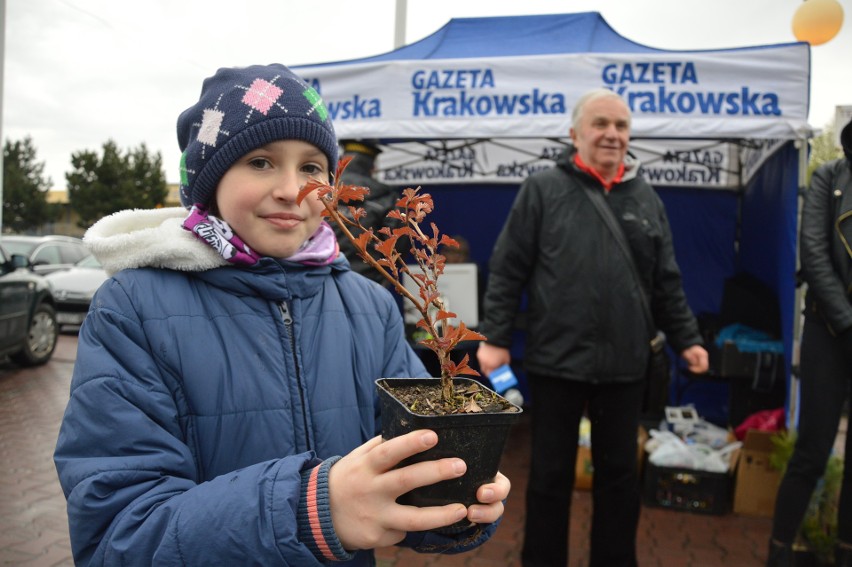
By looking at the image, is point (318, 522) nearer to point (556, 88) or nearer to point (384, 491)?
point (384, 491)

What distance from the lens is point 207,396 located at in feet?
3.95

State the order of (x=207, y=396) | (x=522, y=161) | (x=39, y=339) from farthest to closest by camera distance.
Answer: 1. (x=39, y=339)
2. (x=522, y=161)
3. (x=207, y=396)

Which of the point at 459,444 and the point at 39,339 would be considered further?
the point at 39,339

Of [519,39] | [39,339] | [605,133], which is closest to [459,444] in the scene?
[605,133]

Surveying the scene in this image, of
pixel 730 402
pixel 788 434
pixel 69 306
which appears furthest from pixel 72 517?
pixel 69 306

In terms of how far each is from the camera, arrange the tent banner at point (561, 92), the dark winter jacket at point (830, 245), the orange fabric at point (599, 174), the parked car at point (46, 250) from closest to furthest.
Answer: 1. the dark winter jacket at point (830, 245)
2. the orange fabric at point (599, 174)
3. the tent banner at point (561, 92)
4. the parked car at point (46, 250)

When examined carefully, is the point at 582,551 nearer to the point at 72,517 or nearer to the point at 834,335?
the point at 834,335

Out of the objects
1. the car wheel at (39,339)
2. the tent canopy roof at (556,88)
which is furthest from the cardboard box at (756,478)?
the car wheel at (39,339)

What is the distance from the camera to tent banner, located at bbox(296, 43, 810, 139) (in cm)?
392

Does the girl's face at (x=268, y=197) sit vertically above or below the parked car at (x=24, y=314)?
above

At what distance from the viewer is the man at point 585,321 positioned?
110 inches

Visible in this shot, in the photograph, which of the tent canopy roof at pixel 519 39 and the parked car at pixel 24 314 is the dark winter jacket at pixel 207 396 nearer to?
the tent canopy roof at pixel 519 39

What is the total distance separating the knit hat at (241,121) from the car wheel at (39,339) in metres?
8.16

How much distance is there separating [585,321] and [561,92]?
212 cm
